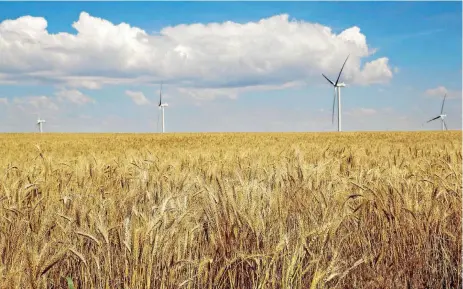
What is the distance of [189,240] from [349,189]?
179 cm

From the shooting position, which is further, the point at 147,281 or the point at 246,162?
the point at 246,162

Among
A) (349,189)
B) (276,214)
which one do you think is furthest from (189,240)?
(349,189)

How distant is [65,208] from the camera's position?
3434 millimetres

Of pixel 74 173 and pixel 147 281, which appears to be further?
pixel 74 173

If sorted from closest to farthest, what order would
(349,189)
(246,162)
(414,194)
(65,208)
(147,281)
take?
(147,281), (65,208), (414,194), (349,189), (246,162)

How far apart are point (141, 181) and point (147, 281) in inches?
92.9

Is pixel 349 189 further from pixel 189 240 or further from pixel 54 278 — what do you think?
pixel 54 278

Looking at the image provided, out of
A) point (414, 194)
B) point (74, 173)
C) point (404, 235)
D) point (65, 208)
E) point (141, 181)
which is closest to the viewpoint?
point (404, 235)

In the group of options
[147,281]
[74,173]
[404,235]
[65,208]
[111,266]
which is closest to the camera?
[147,281]

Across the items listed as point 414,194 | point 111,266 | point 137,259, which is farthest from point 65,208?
point 414,194

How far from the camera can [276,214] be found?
10.6ft

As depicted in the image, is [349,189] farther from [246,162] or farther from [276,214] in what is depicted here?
[246,162]

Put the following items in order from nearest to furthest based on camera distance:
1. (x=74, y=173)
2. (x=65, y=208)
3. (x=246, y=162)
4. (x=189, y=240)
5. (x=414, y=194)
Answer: (x=189, y=240) < (x=65, y=208) < (x=414, y=194) < (x=74, y=173) < (x=246, y=162)

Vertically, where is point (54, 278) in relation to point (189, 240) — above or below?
below
